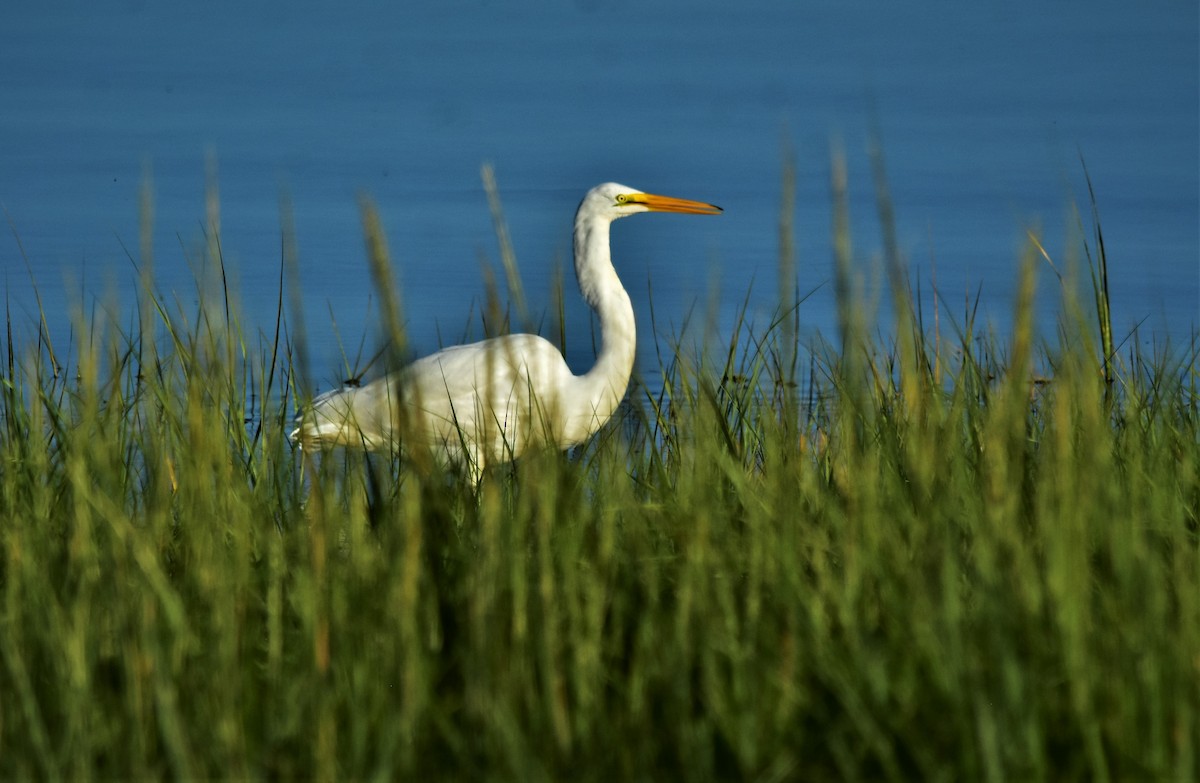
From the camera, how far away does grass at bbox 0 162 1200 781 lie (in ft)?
4.63

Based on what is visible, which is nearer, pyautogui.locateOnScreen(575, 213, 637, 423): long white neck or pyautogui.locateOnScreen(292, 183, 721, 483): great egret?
pyautogui.locateOnScreen(292, 183, 721, 483): great egret

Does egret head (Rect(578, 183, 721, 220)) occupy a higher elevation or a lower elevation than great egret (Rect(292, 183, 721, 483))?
higher

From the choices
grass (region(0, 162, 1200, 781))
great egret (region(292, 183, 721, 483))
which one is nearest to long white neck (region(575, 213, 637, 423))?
great egret (region(292, 183, 721, 483))

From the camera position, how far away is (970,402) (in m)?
2.67

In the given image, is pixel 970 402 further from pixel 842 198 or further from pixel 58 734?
pixel 58 734

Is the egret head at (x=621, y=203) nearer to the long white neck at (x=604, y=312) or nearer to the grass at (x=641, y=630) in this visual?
the long white neck at (x=604, y=312)

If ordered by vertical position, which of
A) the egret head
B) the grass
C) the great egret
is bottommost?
the grass

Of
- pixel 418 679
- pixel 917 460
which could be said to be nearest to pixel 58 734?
pixel 418 679

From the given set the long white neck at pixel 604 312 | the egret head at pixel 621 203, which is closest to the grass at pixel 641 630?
the long white neck at pixel 604 312

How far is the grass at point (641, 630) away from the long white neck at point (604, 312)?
240cm

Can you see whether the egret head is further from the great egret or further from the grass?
the grass

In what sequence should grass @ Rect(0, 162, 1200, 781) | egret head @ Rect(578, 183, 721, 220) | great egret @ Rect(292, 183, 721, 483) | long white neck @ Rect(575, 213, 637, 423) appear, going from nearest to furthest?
1. grass @ Rect(0, 162, 1200, 781)
2. great egret @ Rect(292, 183, 721, 483)
3. long white neck @ Rect(575, 213, 637, 423)
4. egret head @ Rect(578, 183, 721, 220)

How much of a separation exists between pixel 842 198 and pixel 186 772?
0.95 meters

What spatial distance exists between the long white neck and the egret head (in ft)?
0.15
